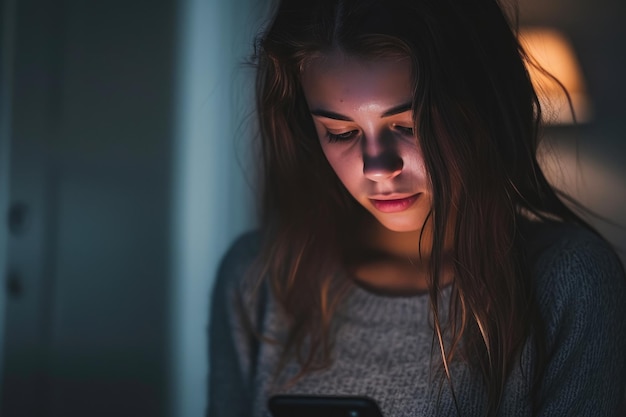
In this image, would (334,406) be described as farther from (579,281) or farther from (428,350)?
(579,281)

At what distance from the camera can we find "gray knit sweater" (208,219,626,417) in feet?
2.75

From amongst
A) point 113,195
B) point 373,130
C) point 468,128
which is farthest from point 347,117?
point 113,195

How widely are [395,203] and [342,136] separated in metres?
0.11

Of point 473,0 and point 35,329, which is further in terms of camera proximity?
point 35,329

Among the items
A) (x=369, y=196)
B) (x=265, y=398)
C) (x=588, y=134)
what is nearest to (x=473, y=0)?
(x=369, y=196)

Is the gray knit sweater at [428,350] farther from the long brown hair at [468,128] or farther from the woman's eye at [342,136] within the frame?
the woman's eye at [342,136]

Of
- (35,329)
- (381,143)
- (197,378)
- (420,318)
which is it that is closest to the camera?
(381,143)

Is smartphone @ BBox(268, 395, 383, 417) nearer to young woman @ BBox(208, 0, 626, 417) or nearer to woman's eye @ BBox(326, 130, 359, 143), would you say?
young woman @ BBox(208, 0, 626, 417)

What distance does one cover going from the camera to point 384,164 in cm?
84

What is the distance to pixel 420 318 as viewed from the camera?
0.97 m

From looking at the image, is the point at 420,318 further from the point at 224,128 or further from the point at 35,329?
the point at 35,329

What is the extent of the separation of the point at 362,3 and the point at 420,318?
436 millimetres

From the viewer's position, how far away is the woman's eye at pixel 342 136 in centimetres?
87

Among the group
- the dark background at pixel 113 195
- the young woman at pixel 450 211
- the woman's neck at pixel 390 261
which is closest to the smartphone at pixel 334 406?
the young woman at pixel 450 211
